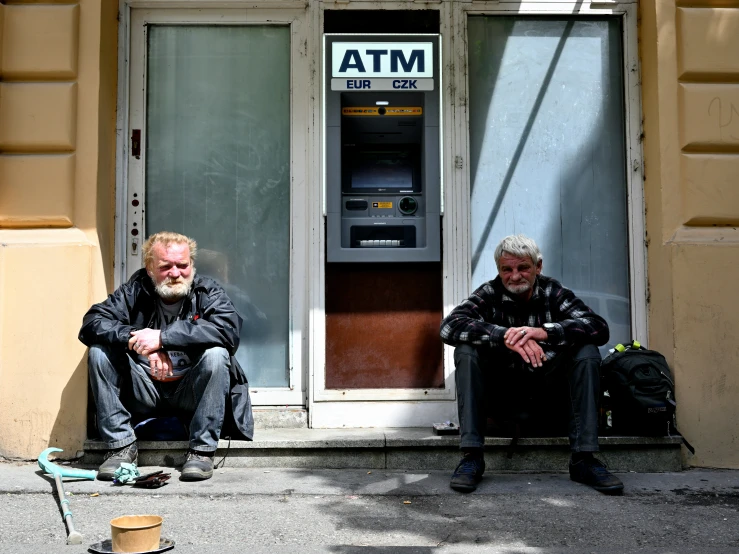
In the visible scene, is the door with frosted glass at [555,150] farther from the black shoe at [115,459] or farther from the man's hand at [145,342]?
the black shoe at [115,459]

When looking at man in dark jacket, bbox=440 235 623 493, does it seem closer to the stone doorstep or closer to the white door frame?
the stone doorstep

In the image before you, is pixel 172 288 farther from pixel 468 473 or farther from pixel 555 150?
pixel 555 150

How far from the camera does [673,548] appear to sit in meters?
3.06

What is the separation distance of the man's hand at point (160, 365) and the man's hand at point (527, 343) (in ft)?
5.63

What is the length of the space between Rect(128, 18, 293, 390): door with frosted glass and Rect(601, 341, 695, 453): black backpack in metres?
1.92

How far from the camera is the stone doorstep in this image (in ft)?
14.0

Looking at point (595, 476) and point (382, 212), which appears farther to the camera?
point (382, 212)

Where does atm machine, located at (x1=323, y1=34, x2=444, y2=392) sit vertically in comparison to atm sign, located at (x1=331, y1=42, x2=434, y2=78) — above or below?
below

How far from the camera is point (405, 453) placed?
4.33 m

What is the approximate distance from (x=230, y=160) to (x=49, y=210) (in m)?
1.12

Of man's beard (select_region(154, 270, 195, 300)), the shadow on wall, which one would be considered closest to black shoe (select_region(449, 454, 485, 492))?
man's beard (select_region(154, 270, 195, 300))

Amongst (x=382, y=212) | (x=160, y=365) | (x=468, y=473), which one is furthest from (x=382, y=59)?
(x=468, y=473)

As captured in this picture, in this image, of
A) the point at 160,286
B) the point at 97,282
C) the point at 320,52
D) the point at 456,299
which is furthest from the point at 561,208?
the point at 97,282

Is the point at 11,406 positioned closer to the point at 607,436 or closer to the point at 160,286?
the point at 160,286
